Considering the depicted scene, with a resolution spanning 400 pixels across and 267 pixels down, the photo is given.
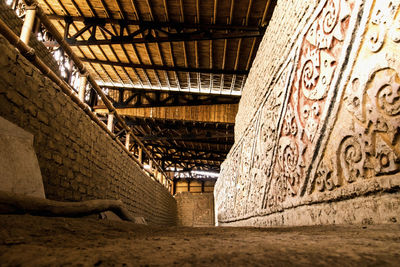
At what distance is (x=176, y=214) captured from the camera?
15.9 metres

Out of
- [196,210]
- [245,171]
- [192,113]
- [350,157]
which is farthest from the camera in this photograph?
[196,210]

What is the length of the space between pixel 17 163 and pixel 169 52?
678cm

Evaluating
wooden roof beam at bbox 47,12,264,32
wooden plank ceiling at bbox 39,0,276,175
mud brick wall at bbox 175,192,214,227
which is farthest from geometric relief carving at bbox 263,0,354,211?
mud brick wall at bbox 175,192,214,227

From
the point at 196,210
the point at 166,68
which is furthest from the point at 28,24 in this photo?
the point at 196,210

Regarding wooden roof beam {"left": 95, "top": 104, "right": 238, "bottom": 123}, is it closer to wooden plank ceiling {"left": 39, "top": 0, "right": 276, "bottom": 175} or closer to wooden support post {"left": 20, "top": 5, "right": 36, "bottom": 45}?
wooden plank ceiling {"left": 39, "top": 0, "right": 276, "bottom": 175}

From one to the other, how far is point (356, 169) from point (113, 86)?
10.3 meters

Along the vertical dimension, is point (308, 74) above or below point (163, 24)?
below

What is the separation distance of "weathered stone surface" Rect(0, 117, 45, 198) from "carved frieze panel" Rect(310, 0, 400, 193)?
2.39 m

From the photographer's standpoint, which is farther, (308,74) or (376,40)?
(308,74)

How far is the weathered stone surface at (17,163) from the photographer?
1823mm

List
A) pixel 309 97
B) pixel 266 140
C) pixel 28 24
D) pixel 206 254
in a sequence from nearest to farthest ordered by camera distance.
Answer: pixel 206 254 → pixel 309 97 → pixel 28 24 → pixel 266 140

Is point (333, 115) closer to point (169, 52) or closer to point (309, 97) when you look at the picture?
point (309, 97)

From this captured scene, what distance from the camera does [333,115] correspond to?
1.82m

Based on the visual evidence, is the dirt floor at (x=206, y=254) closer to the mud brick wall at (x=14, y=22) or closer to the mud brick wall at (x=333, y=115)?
the mud brick wall at (x=333, y=115)
